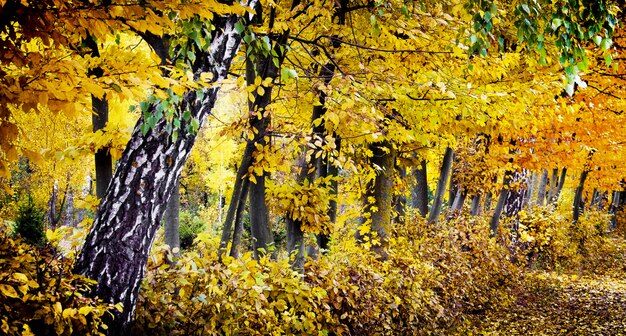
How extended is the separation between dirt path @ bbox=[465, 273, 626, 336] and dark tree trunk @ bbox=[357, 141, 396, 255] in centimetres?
235

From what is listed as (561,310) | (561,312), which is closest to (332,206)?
(561,312)

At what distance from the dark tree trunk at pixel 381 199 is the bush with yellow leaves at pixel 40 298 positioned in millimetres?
6288

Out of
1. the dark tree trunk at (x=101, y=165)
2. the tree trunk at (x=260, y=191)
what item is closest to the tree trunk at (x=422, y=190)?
the tree trunk at (x=260, y=191)

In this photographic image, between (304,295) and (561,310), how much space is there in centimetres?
831

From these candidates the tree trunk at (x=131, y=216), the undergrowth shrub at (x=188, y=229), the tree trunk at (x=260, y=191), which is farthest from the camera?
the undergrowth shrub at (x=188, y=229)

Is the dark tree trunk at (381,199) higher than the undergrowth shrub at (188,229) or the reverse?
higher

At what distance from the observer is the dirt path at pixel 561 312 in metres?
8.83

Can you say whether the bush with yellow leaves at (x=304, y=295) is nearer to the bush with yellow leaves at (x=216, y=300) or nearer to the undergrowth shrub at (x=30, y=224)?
Result: the bush with yellow leaves at (x=216, y=300)

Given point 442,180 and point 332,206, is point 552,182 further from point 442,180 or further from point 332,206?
point 332,206

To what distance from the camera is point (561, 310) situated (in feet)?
34.5

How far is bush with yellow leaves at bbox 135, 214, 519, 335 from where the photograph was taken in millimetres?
3916

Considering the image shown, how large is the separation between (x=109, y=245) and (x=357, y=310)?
10.4ft

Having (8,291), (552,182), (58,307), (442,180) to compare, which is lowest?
(58,307)

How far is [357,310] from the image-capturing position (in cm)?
564
